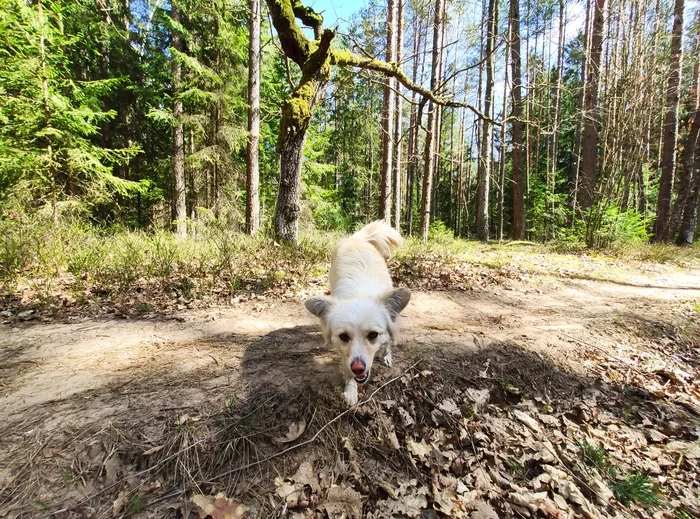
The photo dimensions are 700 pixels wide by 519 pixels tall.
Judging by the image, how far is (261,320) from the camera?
4.32 metres

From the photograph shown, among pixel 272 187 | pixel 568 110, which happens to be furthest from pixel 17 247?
pixel 568 110

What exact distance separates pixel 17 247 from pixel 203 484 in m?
5.93

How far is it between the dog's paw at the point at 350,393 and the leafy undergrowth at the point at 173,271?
2527mm

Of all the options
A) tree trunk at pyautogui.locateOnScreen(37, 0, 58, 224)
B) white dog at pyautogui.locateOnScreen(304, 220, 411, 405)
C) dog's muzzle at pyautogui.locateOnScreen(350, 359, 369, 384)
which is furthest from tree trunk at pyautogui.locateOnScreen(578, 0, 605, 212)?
tree trunk at pyautogui.locateOnScreen(37, 0, 58, 224)

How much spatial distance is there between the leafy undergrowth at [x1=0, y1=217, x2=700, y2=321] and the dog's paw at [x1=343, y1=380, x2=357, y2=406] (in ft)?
8.29

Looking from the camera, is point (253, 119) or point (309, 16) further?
point (253, 119)

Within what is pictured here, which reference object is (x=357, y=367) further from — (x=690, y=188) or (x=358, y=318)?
(x=690, y=188)

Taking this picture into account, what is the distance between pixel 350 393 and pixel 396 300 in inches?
36.7

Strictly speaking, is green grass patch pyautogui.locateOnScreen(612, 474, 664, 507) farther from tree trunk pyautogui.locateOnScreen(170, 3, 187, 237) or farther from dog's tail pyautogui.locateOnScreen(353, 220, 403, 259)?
tree trunk pyautogui.locateOnScreen(170, 3, 187, 237)

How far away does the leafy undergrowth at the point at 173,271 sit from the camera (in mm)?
4531

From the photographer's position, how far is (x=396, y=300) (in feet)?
9.99

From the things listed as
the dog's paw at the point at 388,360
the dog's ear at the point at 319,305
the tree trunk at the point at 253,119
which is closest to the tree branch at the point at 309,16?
the tree trunk at the point at 253,119

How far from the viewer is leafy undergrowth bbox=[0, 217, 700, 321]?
453 cm

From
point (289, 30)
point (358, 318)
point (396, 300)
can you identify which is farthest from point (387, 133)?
point (358, 318)
